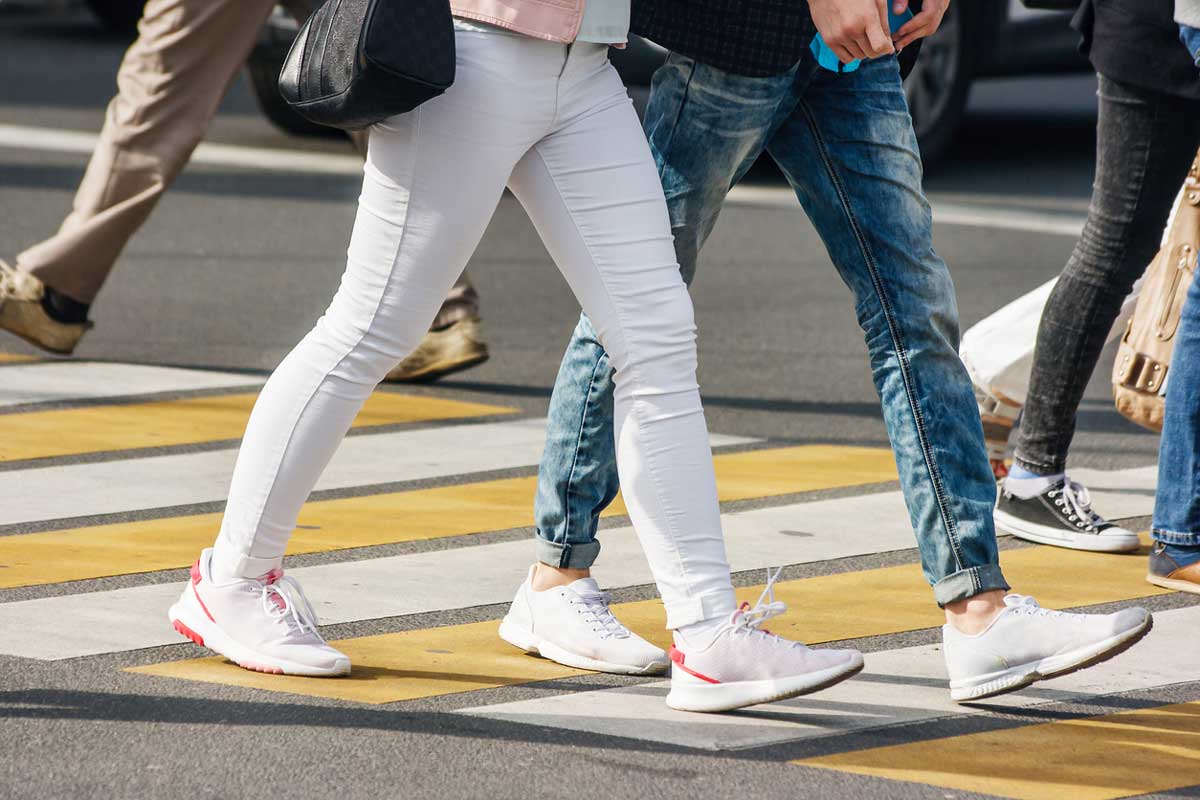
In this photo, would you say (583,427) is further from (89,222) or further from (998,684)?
(89,222)

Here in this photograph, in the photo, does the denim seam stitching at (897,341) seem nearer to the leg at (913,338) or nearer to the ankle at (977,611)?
the leg at (913,338)

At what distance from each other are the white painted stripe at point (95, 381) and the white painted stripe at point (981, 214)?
169 inches

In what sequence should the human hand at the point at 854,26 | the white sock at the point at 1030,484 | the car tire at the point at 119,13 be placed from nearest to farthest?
the human hand at the point at 854,26, the white sock at the point at 1030,484, the car tire at the point at 119,13

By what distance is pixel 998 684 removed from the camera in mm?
3615

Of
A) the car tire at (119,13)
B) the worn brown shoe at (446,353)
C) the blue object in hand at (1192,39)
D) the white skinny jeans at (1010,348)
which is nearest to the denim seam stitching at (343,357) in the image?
the blue object in hand at (1192,39)

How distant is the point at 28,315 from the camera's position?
6.53 meters

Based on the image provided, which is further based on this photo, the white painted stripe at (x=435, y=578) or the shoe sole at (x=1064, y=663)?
the white painted stripe at (x=435, y=578)

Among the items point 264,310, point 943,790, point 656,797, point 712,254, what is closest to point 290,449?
point 656,797

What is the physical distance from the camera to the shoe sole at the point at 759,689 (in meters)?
3.52

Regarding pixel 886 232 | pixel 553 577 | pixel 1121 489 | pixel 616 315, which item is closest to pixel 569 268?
→ pixel 616 315

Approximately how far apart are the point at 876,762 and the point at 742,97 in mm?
1076

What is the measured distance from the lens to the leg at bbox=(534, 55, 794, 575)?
12.2 ft

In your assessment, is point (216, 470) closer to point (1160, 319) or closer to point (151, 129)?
point (151, 129)

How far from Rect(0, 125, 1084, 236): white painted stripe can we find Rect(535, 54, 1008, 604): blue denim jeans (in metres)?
6.41
